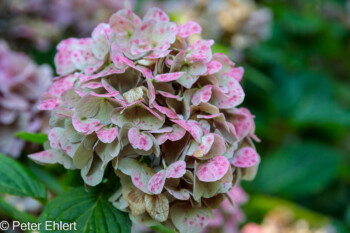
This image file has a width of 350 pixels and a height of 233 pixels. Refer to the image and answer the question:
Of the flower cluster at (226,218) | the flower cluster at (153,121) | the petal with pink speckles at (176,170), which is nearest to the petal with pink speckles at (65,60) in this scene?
the flower cluster at (153,121)

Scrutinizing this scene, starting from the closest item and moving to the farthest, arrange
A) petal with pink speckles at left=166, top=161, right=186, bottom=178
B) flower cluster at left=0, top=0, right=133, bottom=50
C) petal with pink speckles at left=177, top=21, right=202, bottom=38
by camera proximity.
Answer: petal with pink speckles at left=166, top=161, right=186, bottom=178 → petal with pink speckles at left=177, top=21, right=202, bottom=38 → flower cluster at left=0, top=0, right=133, bottom=50

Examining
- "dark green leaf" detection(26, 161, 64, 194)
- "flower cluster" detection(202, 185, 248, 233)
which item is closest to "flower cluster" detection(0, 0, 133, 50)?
"dark green leaf" detection(26, 161, 64, 194)

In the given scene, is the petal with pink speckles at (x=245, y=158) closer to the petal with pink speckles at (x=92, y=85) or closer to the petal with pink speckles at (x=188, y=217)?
the petal with pink speckles at (x=188, y=217)

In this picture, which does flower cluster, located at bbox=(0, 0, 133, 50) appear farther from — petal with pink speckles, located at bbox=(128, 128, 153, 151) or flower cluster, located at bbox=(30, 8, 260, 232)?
petal with pink speckles, located at bbox=(128, 128, 153, 151)

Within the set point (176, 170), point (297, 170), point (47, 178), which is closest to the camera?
point (176, 170)

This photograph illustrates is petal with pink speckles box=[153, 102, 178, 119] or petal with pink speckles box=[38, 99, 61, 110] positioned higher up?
petal with pink speckles box=[153, 102, 178, 119]

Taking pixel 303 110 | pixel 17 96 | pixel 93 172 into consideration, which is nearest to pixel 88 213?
pixel 93 172

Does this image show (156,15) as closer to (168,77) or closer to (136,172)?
(168,77)
